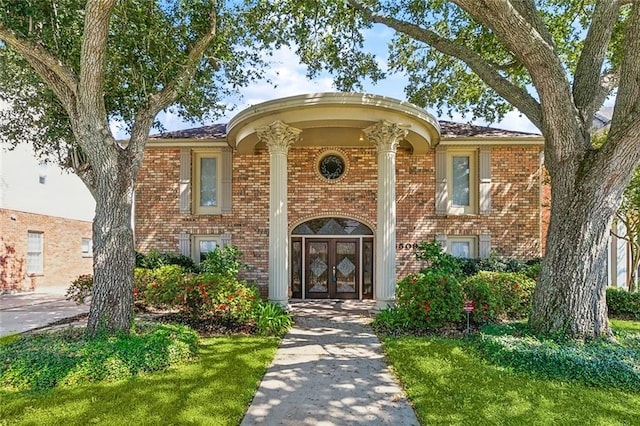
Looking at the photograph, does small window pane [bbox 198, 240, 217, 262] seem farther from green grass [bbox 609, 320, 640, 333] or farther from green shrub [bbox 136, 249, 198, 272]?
green grass [bbox 609, 320, 640, 333]

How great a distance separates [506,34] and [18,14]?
301 inches

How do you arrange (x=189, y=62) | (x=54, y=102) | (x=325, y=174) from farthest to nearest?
(x=325, y=174) < (x=54, y=102) < (x=189, y=62)

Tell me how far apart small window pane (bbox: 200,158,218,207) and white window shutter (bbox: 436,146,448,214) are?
757cm

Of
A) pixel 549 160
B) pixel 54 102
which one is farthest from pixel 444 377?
pixel 54 102

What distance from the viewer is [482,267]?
1139 centimetres

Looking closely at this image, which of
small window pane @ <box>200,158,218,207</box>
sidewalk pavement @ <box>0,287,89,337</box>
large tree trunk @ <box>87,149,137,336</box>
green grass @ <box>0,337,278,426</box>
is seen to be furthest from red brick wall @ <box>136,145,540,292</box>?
green grass @ <box>0,337,278,426</box>

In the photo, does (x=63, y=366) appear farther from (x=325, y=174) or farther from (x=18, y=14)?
(x=325, y=174)

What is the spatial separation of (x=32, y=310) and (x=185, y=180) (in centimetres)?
573

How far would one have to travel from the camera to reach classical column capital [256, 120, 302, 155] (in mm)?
9281

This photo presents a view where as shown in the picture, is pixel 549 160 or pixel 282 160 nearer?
pixel 549 160

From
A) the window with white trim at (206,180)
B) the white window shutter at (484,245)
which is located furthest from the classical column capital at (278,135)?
the white window shutter at (484,245)

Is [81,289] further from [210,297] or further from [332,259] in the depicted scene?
[332,259]

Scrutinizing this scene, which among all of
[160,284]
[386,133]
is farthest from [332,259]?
[160,284]

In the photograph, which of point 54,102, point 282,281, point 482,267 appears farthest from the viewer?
point 482,267
